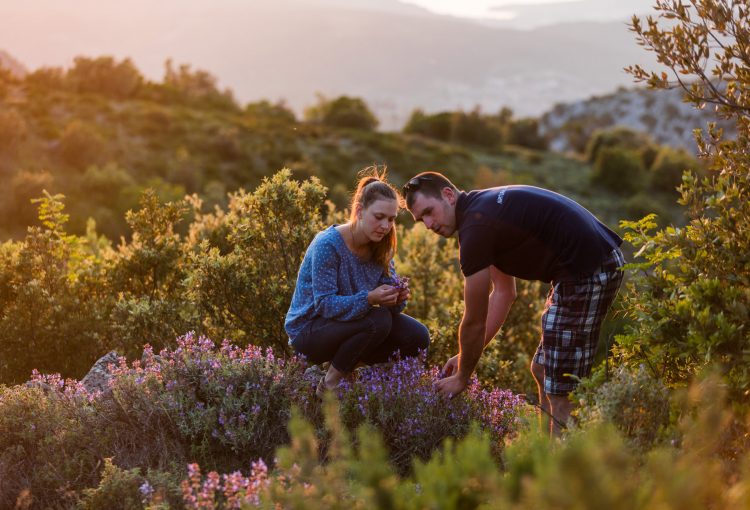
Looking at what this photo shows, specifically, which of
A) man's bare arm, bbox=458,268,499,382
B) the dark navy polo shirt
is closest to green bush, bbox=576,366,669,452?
man's bare arm, bbox=458,268,499,382

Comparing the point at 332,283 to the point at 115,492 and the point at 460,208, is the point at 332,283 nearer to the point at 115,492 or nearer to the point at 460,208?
the point at 460,208

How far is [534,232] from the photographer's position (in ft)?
13.5

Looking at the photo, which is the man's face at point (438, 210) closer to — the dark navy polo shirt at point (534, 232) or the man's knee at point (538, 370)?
the dark navy polo shirt at point (534, 232)

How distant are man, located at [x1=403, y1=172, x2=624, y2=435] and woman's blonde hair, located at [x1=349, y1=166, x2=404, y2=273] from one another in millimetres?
243

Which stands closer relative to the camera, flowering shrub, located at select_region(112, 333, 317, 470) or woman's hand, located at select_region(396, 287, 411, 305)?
flowering shrub, located at select_region(112, 333, 317, 470)

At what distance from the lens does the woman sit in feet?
14.9

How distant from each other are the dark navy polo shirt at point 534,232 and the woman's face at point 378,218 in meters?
0.51

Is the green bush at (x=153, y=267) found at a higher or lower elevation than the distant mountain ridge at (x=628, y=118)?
lower

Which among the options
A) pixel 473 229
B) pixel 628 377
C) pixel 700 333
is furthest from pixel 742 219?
pixel 473 229

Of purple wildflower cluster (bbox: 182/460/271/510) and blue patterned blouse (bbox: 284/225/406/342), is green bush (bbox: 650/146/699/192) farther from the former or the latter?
purple wildflower cluster (bbox: 182/460/271/510)

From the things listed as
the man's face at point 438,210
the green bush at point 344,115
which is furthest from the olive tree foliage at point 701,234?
the green bush at point 344,115

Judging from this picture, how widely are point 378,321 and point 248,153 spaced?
2956cm

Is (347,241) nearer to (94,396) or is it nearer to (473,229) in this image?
(473,229)

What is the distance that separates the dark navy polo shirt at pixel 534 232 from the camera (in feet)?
13.2
